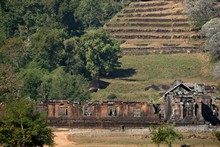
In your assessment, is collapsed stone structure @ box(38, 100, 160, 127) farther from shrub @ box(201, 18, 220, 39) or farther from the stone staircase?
the stone staircase

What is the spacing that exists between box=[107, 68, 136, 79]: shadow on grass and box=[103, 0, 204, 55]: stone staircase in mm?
6697

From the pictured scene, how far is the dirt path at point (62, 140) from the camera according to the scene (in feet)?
383

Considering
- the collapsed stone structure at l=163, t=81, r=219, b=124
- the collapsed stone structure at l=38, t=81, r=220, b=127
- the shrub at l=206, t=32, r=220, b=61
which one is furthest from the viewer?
the shrub at l=206, t=32, r=220, b=61

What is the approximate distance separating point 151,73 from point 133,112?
36.1 m

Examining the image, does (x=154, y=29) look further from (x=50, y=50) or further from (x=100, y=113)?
(x=100, y=113)

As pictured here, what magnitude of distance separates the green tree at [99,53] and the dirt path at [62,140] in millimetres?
42170

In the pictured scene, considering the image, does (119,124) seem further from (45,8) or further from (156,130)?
(45,8)

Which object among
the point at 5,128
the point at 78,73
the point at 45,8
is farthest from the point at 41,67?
the point at 5,128

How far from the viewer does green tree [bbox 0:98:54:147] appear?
99431 mm

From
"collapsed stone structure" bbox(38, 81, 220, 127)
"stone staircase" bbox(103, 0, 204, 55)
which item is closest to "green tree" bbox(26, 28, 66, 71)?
"stone staircase" bbox(103, 0, 204, 55)

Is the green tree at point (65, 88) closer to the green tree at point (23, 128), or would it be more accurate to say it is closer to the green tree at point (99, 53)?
the green tree at point (99, 53)

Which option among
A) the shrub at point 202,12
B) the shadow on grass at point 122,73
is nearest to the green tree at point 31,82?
the shadow on grass at point 122,73

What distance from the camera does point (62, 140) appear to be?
4700 inches

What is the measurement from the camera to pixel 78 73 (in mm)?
166500
